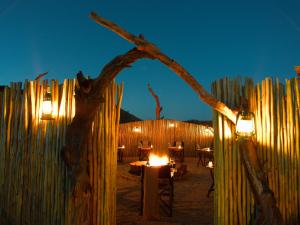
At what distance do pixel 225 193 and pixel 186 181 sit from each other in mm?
5943

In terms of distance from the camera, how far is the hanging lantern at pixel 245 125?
314 cm

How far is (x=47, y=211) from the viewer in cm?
406

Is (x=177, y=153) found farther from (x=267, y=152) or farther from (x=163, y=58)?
(x=163, y=58)

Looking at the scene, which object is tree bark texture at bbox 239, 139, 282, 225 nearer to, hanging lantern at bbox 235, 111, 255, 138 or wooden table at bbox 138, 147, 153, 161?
hanging lantern at bbox 235, 111, 255, 138

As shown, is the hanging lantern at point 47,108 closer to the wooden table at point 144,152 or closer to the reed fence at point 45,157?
the reed fence at point 45,157

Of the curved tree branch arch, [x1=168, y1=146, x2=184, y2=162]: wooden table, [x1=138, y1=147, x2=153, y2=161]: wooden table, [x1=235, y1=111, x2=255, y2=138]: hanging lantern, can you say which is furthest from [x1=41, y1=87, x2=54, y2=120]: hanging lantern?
[x1=168, y1=146, x2=184, y2=162]: wooden table

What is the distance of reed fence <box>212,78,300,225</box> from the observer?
3.30 metres

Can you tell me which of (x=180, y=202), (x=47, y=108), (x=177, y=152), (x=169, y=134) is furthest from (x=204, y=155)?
(x=47, y=108)

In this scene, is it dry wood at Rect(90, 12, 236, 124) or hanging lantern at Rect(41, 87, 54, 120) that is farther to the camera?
hanging lantern at Rect(41, 87, 54, 120)

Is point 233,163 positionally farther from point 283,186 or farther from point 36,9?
point 36,9

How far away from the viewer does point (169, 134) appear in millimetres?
15398

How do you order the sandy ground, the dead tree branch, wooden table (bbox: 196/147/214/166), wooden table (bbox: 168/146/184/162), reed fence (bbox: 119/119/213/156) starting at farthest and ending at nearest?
1. reed fence (bbox: 119/119/213/156)
2. wooden table (bbox: 168/146/184/162)
3. wooden table (bbox: 196/147/214/166)
4. the sandy ground
5. the dead tree branch

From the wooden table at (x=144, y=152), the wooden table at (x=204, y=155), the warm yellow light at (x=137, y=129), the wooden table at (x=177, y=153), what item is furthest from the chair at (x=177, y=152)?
the warm yellow light at (x=137, y=129)

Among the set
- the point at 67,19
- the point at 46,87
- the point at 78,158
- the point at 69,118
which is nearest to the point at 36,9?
the point at 67,19
